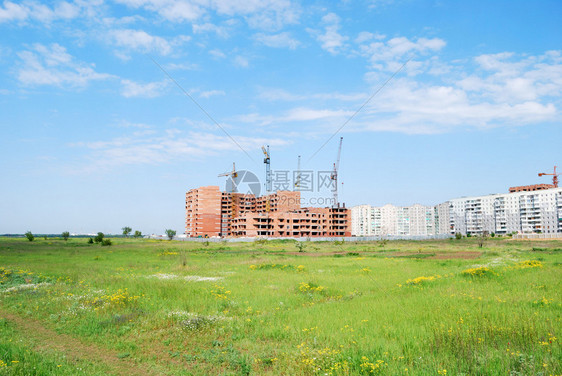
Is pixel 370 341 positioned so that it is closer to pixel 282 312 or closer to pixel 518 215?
pixel 282 312

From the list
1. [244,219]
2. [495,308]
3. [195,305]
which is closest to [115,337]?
[195,305]

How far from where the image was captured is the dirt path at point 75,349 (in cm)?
976

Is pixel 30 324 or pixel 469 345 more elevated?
pixel 469 345

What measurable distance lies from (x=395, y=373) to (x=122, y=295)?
13.6 meters

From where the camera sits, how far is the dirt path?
9758mm

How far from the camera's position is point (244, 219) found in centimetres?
15862

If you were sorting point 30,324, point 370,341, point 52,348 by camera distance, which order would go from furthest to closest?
point 30,324 < point 52,348 < point 370,341

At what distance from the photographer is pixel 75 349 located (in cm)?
1119

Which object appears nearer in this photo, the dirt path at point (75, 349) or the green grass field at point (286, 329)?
the green grass field at point (286, 329)

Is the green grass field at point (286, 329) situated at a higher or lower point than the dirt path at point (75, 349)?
higher

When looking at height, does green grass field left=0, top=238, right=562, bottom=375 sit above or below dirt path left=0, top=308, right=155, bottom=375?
above

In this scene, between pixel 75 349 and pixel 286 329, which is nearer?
pixel 75 349

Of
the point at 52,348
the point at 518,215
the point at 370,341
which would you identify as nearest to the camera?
the point at 370,341

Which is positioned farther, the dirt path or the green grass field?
the dirt path
